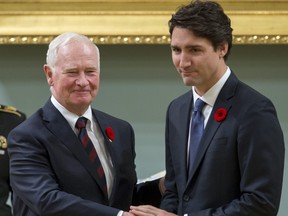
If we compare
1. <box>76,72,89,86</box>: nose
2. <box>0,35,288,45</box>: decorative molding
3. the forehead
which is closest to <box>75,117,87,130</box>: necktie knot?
<box>76,72,89,86</box>: nose

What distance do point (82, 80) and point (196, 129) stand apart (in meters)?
0.29

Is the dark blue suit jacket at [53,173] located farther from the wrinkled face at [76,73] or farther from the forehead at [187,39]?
the forehead at [187,39]

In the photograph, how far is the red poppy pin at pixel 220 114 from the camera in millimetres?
1558

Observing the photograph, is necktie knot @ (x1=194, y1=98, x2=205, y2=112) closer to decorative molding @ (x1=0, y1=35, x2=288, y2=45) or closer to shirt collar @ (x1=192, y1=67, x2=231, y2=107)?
shirt collar @ (x1=192, y1=67, x2=231, y2=107)

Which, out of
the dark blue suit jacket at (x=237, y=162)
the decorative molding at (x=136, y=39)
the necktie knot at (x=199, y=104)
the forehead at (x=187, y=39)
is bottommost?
the dark blue suit jacket at (x=237, y=162)

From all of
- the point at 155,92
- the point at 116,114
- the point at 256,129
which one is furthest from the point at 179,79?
the point at 256,129

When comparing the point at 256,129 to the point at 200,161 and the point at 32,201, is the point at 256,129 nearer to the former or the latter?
the point at 200,161

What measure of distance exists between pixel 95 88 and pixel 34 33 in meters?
0.61

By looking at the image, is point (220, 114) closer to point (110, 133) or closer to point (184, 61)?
point (184, 61)

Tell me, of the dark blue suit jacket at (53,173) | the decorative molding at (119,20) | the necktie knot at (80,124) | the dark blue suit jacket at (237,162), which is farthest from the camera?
the decorative molding at (119,20)

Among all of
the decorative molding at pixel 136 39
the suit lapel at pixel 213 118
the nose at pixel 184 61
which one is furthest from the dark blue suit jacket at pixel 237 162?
the decorative molding at pixel 136 39

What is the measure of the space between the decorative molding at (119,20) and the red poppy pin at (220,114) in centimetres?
66

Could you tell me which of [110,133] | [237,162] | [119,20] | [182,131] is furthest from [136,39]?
[237,162]

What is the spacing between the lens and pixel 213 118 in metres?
1.58
